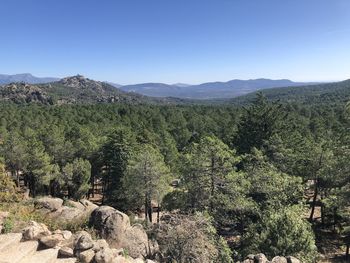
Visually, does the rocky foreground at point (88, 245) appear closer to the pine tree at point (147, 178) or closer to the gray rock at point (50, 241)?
the gray rock at point (50, 241)

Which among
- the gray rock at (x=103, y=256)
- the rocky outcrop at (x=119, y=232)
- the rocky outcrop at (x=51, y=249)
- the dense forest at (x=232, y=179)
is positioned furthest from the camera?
the dense forest at (x=232, y=179)

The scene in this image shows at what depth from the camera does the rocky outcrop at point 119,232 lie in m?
14.8

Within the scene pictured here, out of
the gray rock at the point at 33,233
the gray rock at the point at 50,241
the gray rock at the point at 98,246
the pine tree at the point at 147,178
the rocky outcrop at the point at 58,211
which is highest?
the gray rock at the point at 33,233

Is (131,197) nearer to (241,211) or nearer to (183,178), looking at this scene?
(183,178)

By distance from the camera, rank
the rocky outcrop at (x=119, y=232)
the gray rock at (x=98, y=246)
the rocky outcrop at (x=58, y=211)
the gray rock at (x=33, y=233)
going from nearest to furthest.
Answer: the gray rock at (x=98, y=246) → the gray rock at (x=33, y=233) → the rocky outcrop at (x=119, y=232) → the rocky outcrop at (x=58, y=211)

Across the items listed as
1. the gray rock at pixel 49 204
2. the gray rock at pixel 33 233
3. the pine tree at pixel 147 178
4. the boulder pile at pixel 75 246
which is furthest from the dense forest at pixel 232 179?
the gray rock at pixel 33 233

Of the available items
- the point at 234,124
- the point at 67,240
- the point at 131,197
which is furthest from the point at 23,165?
the point at 234,124

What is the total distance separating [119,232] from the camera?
15133 millimetres

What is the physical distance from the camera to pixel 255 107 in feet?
157

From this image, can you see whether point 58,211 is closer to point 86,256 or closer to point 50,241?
point 50,241

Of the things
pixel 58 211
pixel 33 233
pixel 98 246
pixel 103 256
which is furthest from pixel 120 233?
pixel 58 211

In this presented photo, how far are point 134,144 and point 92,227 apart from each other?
82.0 ft

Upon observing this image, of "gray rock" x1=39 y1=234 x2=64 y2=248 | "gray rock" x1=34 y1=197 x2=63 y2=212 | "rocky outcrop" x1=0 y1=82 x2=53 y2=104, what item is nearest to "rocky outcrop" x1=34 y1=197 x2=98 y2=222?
"gray rock" x1=34 y1=197 x2=63 y2=212

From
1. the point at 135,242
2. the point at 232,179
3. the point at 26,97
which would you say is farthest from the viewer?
the point at 26,97
